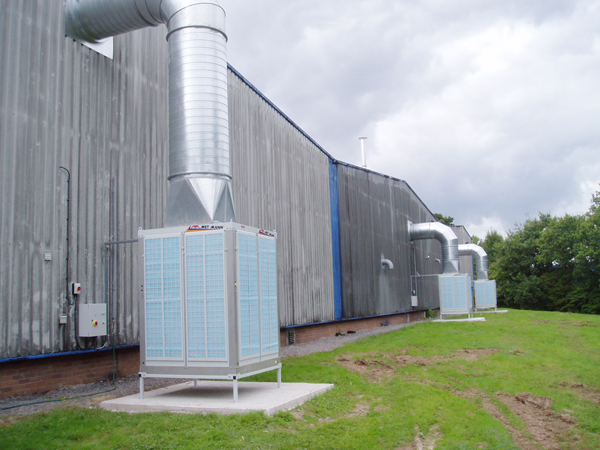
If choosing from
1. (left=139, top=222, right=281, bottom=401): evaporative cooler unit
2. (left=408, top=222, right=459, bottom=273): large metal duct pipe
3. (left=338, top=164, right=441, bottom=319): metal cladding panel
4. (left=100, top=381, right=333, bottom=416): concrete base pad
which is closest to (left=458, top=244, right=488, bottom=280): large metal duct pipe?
(left=338, top=164, right=441, bottom=319): metal cladding panel

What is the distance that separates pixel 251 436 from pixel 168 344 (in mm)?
2705

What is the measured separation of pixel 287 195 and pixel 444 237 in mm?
15103

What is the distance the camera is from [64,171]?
981cm

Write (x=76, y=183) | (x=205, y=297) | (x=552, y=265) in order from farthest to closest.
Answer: (x=552, y=265) → (x=76, y=183) → (x=205, y=297)

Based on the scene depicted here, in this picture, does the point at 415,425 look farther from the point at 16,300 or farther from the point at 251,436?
the point at 16,300

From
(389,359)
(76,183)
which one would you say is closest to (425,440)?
(389,359)

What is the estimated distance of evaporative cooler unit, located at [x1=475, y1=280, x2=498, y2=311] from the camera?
3784 cm

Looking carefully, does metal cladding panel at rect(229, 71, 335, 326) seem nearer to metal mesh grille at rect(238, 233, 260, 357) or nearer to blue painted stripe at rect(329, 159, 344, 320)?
blue painted stripe at rect(329, 159, 344, 320)

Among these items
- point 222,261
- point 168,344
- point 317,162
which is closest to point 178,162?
point 222,261

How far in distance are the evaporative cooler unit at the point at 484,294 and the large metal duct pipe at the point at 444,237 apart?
8.08 meters

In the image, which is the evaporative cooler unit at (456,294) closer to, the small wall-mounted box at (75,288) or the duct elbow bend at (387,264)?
the duct elbow bend at (387,264)

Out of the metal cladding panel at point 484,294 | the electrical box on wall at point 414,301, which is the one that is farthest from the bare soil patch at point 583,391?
the metal cladding panel at point 484,294

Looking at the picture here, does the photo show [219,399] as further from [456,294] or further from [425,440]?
[456,294]

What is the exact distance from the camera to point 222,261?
8305 millimetres
